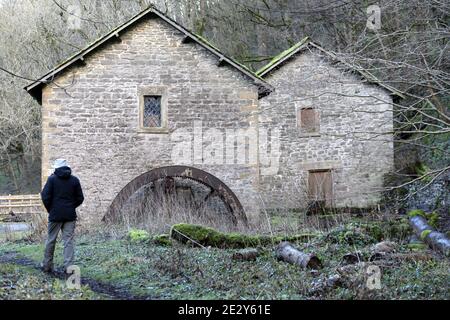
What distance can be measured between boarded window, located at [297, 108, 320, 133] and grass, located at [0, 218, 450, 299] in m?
13.7

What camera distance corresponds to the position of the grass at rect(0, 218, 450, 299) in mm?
7984

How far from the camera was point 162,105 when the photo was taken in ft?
61.7

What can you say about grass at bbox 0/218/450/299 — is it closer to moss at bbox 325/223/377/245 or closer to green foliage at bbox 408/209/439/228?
moss at bbox 325/223/377/245

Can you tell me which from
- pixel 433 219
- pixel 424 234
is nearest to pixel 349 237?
pixel 424 234

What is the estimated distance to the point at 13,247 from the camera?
14.1 meters

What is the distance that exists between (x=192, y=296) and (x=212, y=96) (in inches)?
452

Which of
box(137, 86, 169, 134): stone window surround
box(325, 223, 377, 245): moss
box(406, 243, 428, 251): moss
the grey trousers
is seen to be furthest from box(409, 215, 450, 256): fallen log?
box(137, 86, 169, 134): stone window surround

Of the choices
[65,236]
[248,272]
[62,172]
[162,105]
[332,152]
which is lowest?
[248,272]

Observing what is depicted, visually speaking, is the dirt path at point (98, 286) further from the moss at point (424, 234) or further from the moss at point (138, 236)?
the moss at point (424, 234)

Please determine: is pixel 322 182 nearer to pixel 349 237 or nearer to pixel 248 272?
pixel 349 237

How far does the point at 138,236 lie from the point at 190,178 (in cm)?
507

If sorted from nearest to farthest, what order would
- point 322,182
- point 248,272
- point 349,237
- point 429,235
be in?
point 248,272, point 349,237, point 429,235, point 322,182

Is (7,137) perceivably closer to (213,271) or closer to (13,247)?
(13,247)

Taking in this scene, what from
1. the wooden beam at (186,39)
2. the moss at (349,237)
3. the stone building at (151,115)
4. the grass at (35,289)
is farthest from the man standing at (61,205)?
the wooden beam at (186,39)
